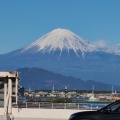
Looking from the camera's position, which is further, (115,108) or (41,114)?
(41,114)

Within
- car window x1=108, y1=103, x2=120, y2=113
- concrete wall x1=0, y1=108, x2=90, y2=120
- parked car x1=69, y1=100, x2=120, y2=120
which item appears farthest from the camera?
concrete wall x1=0, y1=108, x2=90, y2=120

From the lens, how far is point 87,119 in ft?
68.8

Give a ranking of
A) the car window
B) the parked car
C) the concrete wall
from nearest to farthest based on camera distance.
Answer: the parked car < the car window < the concrete wall

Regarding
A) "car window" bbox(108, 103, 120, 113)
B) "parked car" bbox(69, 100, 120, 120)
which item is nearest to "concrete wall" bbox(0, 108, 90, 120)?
"parked car" bbox(69, 100, 120, 120)

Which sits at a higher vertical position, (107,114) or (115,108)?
(115,108)

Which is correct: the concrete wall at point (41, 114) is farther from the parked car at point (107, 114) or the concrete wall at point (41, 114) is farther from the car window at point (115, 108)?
the car window at point (115, 108)

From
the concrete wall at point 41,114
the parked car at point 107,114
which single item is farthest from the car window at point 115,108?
the concrete wall at point 41,114

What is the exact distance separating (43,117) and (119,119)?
1946cm

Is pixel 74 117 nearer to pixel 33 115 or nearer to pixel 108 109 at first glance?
pixel 108 109

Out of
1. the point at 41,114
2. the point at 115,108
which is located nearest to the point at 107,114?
the point at 115,108

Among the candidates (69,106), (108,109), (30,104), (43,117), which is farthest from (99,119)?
(30,104)

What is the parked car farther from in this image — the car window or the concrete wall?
the concrete wall

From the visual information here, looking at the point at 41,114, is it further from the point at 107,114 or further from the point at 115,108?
the point at 107,114

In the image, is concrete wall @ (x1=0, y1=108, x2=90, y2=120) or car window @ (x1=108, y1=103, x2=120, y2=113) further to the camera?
concrete wall @ (x1=0, y1=108, x2=90, y2=120)
